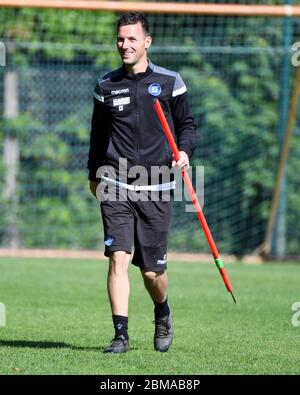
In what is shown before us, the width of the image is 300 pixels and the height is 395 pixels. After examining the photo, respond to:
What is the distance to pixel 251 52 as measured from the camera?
13180mm

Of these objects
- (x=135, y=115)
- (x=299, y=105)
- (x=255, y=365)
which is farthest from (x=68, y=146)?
(x=255, y=365)

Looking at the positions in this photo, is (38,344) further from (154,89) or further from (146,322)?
(154,89)

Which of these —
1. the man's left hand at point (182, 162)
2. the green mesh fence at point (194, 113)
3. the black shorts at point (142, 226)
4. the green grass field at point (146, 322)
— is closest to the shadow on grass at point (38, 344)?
the green grass field at point (146, 322)

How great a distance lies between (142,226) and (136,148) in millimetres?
480

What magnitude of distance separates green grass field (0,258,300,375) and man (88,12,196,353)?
1.50 feet

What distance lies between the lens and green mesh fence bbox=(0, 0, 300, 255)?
1331 centimetres

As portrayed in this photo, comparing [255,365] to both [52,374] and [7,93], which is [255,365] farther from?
[7,93]

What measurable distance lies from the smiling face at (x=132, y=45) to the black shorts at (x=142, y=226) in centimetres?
84

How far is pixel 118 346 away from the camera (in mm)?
5934

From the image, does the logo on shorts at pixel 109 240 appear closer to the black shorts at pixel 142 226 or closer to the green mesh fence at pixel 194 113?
the black shorts at pixel 142 226

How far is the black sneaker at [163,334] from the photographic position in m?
6.13

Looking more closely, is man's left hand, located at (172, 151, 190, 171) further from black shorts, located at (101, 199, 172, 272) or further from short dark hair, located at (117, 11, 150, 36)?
short dark hair, located at (117, 11, 150, 36)

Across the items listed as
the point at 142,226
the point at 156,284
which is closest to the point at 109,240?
the point at 142,226
